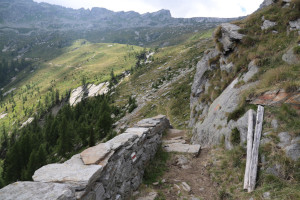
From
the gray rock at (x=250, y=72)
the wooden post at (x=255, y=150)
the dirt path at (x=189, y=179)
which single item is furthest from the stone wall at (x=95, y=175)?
the gray rock at (x=250, y=72)

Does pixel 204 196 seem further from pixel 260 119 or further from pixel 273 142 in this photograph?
pixel 260 119

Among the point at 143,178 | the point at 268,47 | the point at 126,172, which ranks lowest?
the point at 143,178

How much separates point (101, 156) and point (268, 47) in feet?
55.5

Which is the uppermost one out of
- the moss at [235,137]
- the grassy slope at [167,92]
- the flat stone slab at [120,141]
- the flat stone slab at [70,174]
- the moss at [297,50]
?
the moss at [297,50]

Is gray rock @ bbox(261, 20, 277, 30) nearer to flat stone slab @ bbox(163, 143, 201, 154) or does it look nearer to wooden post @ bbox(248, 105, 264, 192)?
wooden post @ bbox(248, 105, 264, 192)

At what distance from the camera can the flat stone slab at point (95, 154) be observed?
7.54 meters

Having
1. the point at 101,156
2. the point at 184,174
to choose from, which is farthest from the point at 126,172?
the point at 184,174

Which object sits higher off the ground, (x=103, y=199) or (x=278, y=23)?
(x=278, y=23)

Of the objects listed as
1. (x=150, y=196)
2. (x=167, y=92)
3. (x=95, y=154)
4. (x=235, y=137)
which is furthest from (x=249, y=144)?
(x=167, y=92)

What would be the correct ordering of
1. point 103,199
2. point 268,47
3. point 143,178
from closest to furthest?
point 103,199, point 143,178, point 268,47

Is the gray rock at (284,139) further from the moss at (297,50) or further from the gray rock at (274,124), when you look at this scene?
the moss at (297,50)

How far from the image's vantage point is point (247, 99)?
1141 centimetres

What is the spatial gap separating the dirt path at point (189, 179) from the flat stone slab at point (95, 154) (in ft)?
12.0

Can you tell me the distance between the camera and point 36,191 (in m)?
5.34
